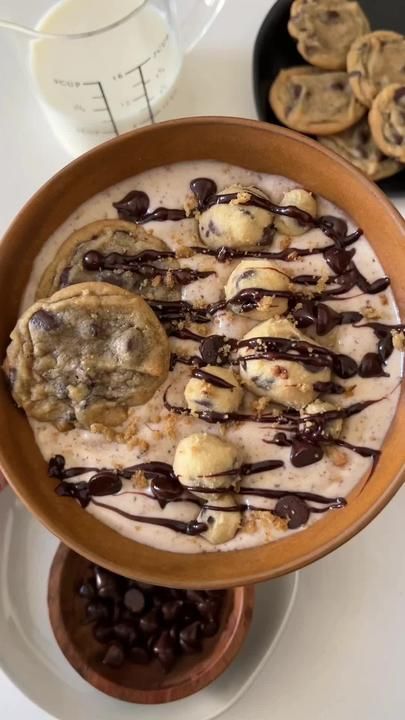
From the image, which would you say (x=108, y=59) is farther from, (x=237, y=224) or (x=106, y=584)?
(x=106, y=584)

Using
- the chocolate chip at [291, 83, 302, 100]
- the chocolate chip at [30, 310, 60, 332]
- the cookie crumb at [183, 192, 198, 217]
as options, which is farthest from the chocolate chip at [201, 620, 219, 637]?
the chocolate chip at [291, 83, 302, 100]

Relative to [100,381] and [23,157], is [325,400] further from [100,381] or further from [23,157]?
[23,157]

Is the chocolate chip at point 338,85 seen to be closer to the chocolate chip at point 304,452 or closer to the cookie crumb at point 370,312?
the cookie crumb at point 370,312

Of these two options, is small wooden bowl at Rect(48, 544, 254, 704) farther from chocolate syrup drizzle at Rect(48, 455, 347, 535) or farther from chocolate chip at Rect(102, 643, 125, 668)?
chocolate syrup drizzle at Rect(48, 455, 347, 535)

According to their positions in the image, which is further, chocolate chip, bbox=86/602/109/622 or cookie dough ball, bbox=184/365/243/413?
chocolate chip, bbox=86/602/109/622

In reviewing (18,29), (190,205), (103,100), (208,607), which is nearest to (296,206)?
(190,205)

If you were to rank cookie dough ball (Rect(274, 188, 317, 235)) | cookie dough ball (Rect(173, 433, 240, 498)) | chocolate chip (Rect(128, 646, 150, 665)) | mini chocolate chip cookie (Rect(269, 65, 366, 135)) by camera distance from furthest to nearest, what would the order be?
mini chocolate chip cookie (Rect(269, 65, 366, 135)) → chocolate chip (Rect(128, 646, 150, 665)) → cookie dough ball (Rect(274, 188, 317, 235)) → cookie dough ball (Rect(173, 433, 240, 498))
